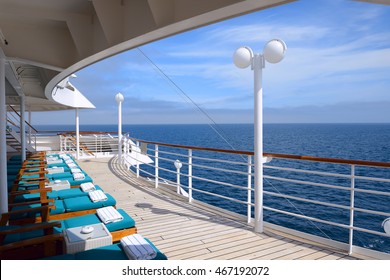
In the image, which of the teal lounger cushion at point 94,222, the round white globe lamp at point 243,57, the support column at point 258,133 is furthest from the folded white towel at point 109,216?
the round white globe lamp at point 243,57

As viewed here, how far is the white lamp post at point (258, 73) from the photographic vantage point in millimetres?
2559

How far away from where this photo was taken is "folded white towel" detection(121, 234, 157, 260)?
167 centimetres

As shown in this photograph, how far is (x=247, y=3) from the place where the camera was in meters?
1.28

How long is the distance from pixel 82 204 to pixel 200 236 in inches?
50.0

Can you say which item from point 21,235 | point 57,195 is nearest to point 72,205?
point 57,195

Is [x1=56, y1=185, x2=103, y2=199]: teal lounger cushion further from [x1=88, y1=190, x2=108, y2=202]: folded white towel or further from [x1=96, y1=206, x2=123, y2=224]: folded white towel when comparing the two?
[x1=96, y1=206, x2=123, y2=224]: folded white towel

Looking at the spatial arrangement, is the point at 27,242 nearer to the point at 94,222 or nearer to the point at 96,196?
the point at 94,222

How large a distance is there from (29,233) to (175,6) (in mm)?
2001

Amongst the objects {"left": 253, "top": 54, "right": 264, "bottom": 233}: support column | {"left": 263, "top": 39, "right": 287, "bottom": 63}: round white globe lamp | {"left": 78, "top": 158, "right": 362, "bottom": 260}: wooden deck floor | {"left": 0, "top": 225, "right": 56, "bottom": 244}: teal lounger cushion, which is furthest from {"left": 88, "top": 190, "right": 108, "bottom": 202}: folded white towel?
{"left": 263, "top": 39, "right": 287, "bottom": 63}: round white globe lamp

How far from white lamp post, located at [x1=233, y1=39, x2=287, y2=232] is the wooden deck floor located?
0.30m

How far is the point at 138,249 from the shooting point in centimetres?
173
